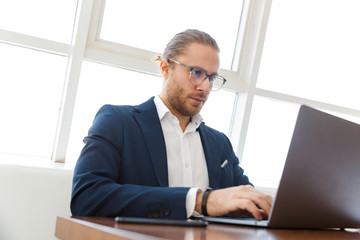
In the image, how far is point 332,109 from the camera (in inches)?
136

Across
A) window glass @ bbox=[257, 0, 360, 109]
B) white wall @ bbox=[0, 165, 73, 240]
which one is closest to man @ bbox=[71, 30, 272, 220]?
white wall @ bbox=[0, 165, 73, 240]

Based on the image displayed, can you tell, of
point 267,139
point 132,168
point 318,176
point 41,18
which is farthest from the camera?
point 267,139

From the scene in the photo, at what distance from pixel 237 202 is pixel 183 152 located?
2.76ft

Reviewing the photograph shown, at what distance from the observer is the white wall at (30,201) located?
194 centimetres

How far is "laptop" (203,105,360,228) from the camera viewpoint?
1153mm

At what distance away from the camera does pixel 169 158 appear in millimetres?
2021

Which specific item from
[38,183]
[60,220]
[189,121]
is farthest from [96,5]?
[60,220]

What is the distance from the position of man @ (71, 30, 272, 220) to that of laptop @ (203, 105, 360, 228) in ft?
0.32

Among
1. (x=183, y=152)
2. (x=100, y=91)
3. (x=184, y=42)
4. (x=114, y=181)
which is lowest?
(x=114, y=181)

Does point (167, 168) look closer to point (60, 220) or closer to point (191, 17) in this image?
point (60, 220)

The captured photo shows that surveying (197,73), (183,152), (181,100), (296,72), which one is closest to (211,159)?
(183,152)

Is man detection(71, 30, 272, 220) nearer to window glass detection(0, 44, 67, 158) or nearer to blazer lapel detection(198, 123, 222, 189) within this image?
blazer lapel detection(198, 123, 222, 189)

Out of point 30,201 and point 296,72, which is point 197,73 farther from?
point 296,72

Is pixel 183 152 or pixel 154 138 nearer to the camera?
pixel 154 138
